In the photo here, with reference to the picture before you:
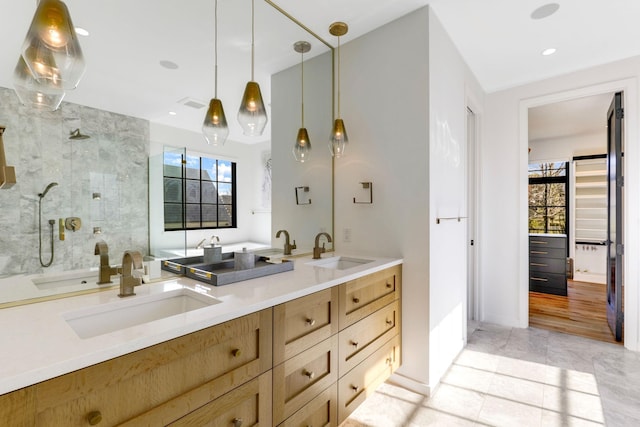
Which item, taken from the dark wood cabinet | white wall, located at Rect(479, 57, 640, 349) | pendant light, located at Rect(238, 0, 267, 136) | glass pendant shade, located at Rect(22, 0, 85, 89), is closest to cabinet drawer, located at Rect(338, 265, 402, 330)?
pendant light, located at Rect(238, 0, 267, 136)

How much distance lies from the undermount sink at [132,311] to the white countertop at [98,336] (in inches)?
1.4

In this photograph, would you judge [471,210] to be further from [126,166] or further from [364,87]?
[126,166]

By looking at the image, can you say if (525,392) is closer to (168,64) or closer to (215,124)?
(215,124)

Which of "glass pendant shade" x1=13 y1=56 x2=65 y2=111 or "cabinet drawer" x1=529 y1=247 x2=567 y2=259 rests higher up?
"glass pendant shade" x1=13 y1=56 x2=65 y2=111

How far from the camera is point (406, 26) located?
2207 mm

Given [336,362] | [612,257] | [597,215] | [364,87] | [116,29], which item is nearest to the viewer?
[116,29]

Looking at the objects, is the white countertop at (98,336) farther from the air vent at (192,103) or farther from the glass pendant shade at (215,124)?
the air vent at (192,103)

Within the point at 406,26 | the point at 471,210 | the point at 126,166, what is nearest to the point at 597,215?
the point at 471,210

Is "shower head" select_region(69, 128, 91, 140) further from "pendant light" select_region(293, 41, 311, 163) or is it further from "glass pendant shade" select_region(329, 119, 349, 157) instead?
"glass pendant shade" select_region(329, 119, 349, 157)

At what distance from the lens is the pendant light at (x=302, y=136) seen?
2.39 meters

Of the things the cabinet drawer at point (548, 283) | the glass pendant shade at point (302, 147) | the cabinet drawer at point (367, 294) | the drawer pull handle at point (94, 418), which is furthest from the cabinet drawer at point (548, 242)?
the drawer pull handle at point (94, 418)

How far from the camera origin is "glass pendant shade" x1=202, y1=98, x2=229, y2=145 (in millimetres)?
1706

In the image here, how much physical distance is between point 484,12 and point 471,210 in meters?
2.03

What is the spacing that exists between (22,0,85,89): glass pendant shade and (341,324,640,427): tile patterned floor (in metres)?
2.23
